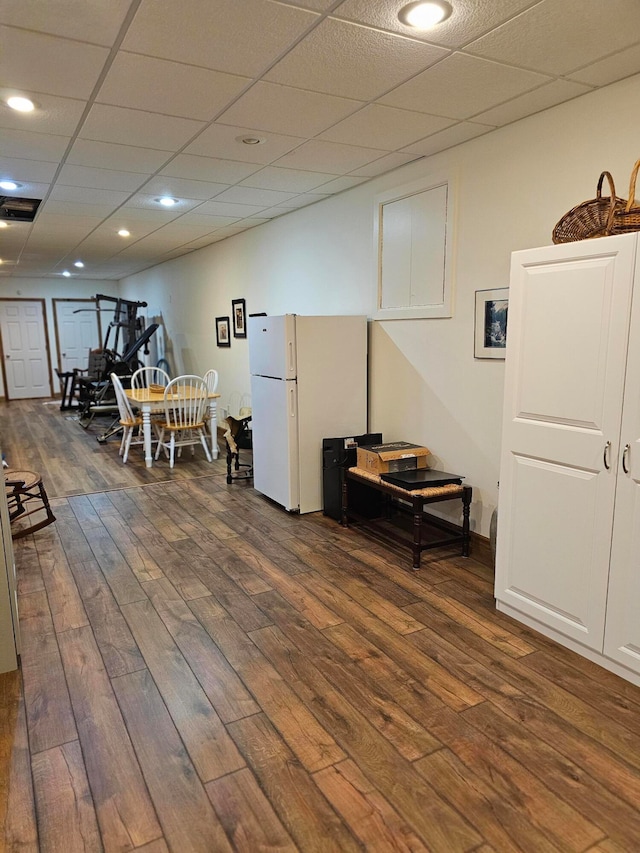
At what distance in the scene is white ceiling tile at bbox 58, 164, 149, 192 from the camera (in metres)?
3.88

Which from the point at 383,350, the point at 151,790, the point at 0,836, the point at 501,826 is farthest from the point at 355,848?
the point at 383,350

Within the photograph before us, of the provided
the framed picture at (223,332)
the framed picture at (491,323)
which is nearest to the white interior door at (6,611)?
the framed picture at (491,323)

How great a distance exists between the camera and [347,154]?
361 cm

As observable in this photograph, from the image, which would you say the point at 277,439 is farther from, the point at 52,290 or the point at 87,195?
the point at 52,290

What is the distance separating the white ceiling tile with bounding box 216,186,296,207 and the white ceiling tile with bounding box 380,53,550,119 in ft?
6.46

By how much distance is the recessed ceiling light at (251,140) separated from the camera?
3252mm

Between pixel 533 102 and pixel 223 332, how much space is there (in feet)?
16.6

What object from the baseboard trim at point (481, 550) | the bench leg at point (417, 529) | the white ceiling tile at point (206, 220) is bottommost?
the baseboard trim at point (481, 550)

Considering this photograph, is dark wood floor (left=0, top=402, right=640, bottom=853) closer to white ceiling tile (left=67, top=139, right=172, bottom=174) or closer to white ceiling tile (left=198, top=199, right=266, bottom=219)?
white ceiling tile (left=67, top=139, right=172, bottom=174)

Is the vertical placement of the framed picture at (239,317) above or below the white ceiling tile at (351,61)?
below

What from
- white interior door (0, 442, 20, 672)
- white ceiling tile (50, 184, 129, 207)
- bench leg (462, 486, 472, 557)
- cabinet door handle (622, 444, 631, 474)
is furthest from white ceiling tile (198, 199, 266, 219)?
cabinet door handle (622, 444, 631, 474)

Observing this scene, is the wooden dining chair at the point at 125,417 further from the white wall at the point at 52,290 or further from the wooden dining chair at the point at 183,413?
the white wall at the point at 52,290

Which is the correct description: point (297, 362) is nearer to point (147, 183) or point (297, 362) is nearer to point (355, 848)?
point (147, 183)

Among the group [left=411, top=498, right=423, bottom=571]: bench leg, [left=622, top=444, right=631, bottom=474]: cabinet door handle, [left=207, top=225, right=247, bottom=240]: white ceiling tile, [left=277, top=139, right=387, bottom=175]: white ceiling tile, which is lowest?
[left=411, top=498, right=423, bottom=571]: bench leg
